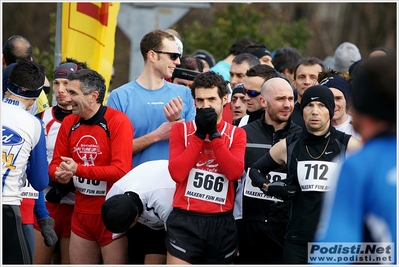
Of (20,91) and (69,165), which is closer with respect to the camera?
(20,91)

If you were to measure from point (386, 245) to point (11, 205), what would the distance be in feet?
9.79

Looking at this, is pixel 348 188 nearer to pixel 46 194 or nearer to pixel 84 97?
pixel 84 97

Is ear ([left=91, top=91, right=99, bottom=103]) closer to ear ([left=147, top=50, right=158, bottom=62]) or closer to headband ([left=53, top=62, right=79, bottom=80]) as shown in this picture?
ear ([left=147, top=50, right=158, bottom=62])

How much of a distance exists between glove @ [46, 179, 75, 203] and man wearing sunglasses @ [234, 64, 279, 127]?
5.05 ft

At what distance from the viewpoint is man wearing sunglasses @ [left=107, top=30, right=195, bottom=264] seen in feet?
19.7

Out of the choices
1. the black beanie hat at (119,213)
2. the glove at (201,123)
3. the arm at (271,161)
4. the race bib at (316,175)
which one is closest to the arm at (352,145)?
the race bib at (316,175)

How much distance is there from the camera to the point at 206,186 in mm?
5461

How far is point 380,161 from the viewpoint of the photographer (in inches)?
105

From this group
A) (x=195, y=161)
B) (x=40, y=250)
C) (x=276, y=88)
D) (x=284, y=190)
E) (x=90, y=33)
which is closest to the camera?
(x=284, y=190)

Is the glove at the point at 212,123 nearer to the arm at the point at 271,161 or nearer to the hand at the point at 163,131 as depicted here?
the arm at the point at 271,161

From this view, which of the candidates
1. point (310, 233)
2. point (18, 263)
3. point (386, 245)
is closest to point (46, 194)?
point (18, 263)

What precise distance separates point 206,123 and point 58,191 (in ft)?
5.52

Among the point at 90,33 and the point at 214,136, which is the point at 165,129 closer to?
the point at 214,136

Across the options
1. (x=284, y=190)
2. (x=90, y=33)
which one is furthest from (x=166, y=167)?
(x=90, y=33)
